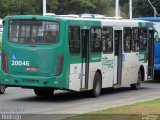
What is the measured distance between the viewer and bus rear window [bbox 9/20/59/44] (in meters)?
19.5

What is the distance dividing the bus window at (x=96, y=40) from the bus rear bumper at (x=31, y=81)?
2.54 metres

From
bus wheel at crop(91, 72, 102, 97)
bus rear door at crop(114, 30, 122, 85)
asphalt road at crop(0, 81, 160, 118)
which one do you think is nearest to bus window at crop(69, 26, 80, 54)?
asphalt road at crop(0, 81, 160, 118)

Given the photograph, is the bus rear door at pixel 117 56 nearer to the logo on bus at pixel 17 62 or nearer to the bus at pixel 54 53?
the bus at pixel 54 53

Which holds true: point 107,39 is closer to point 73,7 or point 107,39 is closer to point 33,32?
point 33,32

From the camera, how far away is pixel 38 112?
629 inches

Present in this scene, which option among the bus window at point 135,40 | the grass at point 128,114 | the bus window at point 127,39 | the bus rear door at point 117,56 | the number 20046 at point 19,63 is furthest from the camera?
the bus window at point 135,40

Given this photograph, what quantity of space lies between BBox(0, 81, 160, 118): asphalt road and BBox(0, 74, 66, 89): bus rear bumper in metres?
0.52

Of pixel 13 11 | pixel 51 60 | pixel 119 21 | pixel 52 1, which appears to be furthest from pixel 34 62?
pixel 52 1

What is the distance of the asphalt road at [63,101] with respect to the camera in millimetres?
16641

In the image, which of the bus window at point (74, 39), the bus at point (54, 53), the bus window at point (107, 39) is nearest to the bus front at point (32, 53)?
→ the bus at point (54, 53)

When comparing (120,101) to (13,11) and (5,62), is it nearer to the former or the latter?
(5,62)

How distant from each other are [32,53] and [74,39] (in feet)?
4.78

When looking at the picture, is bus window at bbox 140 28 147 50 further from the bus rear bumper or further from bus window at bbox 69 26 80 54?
the bus rear bumper

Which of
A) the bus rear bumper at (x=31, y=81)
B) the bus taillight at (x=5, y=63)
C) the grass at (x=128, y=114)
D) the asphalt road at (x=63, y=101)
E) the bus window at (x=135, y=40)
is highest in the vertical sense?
the bus window at (x=135, y=40)
